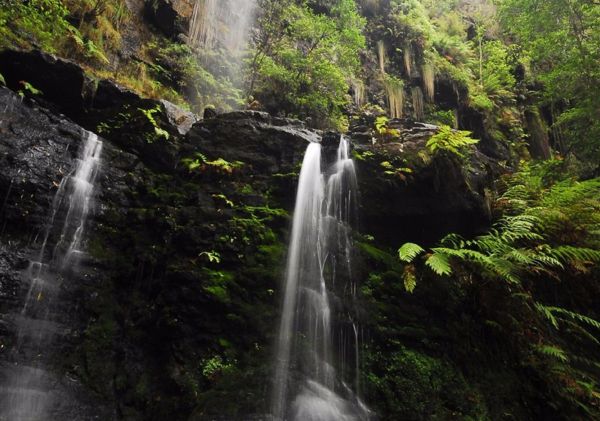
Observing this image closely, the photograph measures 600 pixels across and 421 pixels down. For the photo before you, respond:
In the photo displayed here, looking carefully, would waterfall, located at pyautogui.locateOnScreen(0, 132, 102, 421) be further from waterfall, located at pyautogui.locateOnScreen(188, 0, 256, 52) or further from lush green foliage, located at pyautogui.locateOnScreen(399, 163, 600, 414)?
waterfall, located at pyautogui.locateOnScreen(188, 0, 256, 52)

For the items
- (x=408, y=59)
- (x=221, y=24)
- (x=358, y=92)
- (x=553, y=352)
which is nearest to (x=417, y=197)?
(x=553, y=352)

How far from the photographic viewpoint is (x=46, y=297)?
5.03 meters

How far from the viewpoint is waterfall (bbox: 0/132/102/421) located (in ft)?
13.8

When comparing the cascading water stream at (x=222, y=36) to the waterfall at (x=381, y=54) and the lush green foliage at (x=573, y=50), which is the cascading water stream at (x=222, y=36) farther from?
the lush green foliage at (x=573, y=50)

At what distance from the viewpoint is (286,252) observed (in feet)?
20.3

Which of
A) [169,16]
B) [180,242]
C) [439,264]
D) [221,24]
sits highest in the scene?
[221,24]

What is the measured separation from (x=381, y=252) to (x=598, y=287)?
3802mm

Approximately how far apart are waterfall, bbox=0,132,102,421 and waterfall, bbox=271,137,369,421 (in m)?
2.63

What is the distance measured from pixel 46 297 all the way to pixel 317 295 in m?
3.57

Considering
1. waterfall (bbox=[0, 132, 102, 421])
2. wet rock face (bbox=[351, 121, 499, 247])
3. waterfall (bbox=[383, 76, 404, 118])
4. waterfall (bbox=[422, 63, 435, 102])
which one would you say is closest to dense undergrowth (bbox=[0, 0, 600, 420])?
wet rock face (bbox=[351, 121, 499, 247])

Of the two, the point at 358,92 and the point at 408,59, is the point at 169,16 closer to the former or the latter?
the point at 358,92

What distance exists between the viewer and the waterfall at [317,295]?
4855 millimetres

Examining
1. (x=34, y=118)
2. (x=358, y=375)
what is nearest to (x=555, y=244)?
(x=358, y=375)

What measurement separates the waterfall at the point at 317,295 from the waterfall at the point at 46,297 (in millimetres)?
2628
